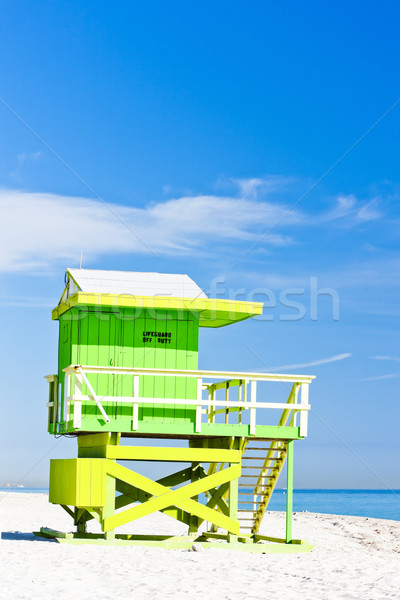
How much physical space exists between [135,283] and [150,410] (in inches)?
115

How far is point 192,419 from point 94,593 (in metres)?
7.15

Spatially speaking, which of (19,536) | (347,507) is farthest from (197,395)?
(347,507)

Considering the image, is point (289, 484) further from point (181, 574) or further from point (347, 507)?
point (347, 507)

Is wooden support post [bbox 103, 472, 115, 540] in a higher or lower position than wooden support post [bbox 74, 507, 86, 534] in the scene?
higher

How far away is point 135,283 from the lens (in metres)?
19.0

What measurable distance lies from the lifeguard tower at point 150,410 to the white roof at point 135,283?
3 centimetres

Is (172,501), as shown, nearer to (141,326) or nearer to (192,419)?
(192,419)

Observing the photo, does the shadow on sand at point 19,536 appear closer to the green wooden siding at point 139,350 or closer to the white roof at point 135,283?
the green wooden siding at point 139,350

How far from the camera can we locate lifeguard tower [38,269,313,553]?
16719 millimetres

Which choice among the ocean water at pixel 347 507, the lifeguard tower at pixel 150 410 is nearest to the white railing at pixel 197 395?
the lifeguard tower at pixel 150 410

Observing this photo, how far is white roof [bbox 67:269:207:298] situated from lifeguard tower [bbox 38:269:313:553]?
0.03m

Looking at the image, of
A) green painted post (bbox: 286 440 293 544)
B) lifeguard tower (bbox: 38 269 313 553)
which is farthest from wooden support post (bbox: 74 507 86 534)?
green painted post (bbox: 286 440 293 544)

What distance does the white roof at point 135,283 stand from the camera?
18.5 m

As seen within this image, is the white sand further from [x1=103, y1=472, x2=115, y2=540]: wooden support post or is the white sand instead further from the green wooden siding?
the green wooden siding
